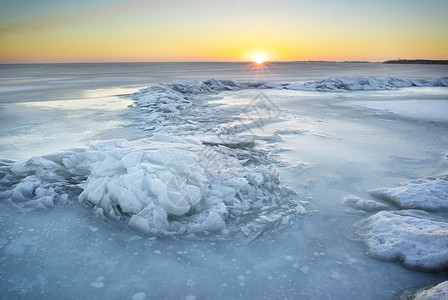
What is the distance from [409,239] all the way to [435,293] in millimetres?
554

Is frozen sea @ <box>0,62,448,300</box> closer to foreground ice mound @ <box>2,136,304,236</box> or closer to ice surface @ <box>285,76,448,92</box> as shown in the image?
foreground ice mound @ <box>2,136,304,236</box>

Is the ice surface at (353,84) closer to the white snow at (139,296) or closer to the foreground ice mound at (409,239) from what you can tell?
the foreground ice mound at (409,239)

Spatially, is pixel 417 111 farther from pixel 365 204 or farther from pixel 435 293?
pixel 435 293

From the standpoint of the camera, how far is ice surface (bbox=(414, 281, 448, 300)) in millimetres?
1504

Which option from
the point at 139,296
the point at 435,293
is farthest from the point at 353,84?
the point at 139,296

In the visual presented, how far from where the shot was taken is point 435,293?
153cm

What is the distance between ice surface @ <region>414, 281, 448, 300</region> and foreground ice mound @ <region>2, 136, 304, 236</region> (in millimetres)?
Result: 1105

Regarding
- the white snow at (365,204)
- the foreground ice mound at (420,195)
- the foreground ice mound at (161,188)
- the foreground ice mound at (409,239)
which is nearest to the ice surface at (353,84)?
the foreground ice mound at (420,195)

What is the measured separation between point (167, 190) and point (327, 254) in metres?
1.42

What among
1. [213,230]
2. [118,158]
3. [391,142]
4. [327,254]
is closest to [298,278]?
[327,254]

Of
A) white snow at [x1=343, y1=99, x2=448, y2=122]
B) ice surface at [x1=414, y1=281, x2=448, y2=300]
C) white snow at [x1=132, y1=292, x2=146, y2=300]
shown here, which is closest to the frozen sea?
white snow at [x1=132, y1=292, x2=146, y2=300]

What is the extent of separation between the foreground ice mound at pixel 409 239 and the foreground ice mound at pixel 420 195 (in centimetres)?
20

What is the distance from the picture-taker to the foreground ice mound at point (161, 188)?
2.40 metres

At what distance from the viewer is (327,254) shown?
203 cm
